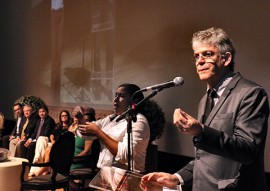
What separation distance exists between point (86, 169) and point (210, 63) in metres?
3.30

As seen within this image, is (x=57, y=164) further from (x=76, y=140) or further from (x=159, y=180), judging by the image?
(x=159, y=180)

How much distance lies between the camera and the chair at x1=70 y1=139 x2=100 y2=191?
4477 mm

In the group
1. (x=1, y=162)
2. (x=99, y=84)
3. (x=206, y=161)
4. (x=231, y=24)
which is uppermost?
(x=231, y=24)

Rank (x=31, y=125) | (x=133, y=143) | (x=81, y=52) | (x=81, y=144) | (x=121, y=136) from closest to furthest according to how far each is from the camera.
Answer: (x=133, y=143), (x=121, y=136), (x=81, y=144), (x=31, y=125), (x=81, y=52)

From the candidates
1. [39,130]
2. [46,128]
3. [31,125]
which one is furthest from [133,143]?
[31,125]

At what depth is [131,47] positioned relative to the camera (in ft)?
19.7

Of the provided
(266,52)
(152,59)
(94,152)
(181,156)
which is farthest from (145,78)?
(266,52)

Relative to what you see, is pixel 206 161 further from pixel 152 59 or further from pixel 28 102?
pixel 28 102

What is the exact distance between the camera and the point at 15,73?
9.62 metres

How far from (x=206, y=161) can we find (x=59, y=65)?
6684 millimetres

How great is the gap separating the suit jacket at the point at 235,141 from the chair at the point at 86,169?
2.93m

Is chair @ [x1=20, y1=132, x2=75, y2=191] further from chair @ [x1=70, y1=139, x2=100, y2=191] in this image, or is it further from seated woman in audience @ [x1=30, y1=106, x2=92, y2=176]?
seated woman in audience @ [x1=30, y1=106, x2=92, y2=176]

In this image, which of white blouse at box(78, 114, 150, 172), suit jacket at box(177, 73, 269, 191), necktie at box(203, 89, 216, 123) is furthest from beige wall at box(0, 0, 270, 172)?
suit jacket at box(177, 73, 269, 191)

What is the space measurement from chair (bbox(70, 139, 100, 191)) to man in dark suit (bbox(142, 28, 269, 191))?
282 centimetres
